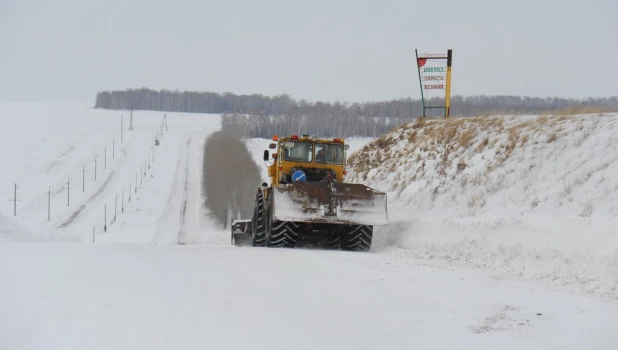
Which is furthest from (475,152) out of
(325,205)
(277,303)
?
(277,303)

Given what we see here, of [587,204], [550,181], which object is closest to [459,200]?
[550,181]

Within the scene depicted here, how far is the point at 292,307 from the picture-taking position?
26.6ft

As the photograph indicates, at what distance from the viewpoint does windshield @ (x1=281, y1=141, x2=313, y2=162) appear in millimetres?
Result: 18328

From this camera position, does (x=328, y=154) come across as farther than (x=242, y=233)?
No

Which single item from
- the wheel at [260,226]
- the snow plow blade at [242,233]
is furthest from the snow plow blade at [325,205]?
the snow plow blade at [242,233]

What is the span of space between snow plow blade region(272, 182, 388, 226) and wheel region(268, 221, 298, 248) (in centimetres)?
63

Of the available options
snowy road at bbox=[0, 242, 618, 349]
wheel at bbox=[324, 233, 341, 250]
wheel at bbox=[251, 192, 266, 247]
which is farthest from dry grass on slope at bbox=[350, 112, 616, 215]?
snowy road at bbox=[0, 242, 618, 349]

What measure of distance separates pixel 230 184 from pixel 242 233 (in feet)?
192

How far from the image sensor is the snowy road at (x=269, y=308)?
21.7ft

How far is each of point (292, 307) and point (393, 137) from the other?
1953 cm

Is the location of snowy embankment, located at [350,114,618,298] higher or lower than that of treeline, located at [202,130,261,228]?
higher

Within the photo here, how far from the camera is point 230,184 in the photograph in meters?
81.2

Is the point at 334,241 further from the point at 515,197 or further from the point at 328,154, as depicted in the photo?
the point at 515,197

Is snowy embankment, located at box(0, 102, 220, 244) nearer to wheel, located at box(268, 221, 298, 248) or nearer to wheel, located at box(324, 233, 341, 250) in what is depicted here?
wheel, located at box(268, 221, 298, 248)
